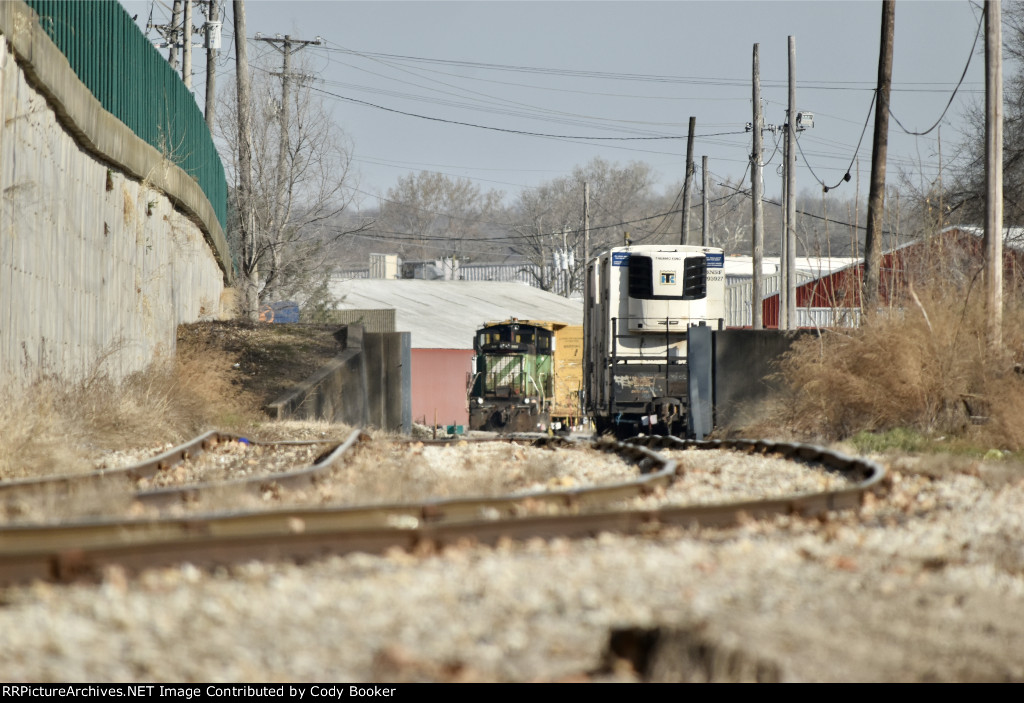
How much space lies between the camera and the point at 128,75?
56.4 feet

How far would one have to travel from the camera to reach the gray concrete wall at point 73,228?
11.1 meters

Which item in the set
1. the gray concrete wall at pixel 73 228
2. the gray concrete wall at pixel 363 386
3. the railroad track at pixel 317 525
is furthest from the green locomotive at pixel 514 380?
the railroad track at pixel 317 525

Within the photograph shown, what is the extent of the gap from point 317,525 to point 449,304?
56.5 meters

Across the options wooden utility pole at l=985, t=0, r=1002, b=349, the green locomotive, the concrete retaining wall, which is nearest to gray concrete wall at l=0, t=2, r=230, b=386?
the concrete retaining wall

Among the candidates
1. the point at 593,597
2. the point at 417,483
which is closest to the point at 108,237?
the point at 417,483

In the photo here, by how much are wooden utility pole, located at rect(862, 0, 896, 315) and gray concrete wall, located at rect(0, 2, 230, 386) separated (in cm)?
1270

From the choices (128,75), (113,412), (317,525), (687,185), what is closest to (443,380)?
(687,185)

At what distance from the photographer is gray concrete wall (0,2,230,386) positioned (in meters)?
11.1

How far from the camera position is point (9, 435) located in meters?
9.86

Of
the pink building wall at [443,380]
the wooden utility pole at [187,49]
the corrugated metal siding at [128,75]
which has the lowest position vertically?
the pink building wall at [443,380]

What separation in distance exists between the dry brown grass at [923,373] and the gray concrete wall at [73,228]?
985 centimetres

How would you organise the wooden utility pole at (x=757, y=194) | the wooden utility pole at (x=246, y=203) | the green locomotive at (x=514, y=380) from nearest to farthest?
the wooden utility pole at (x=246, y=203), the green locomotive at (x=514, y=380), the wooden utility pole at (x=757, y=194)

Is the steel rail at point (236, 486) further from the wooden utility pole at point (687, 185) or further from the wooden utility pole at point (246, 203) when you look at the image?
the wooden utility pole at point (687, 185)

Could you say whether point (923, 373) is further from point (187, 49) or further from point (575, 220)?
point (575, 220)
